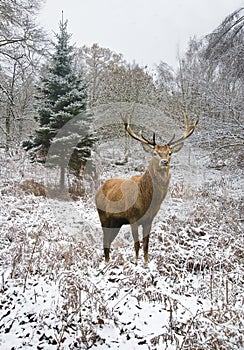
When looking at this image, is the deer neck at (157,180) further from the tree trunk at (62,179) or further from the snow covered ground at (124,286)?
the tree trunk at (62,179)

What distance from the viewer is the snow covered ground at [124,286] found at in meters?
2.90

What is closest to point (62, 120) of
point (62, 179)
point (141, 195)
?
point (62, 179)

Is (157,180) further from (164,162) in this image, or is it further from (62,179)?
(62,179)

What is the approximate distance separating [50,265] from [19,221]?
2755 mm

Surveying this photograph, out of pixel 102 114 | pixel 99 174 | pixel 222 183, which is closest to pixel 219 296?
pixel 222 183

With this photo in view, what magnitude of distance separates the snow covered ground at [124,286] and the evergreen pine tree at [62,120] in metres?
2.93

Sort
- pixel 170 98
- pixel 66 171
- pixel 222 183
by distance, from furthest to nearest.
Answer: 1. pixel 170 98
2. pixel 66 171
3. pixel 222 183

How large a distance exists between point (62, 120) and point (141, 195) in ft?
21.3

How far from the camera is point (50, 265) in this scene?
423 cm

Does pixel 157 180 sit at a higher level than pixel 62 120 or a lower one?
lower

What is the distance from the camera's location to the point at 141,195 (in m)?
3.71

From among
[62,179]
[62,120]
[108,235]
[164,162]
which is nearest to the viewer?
[164,162]

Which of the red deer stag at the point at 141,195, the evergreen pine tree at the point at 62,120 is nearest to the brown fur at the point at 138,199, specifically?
the red deer stag at the point at 141,195

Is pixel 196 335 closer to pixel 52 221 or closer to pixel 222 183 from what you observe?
pixel 52 221
